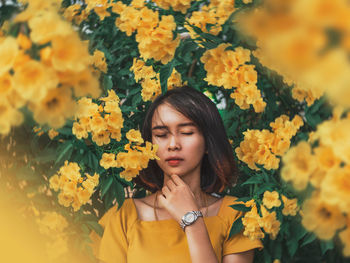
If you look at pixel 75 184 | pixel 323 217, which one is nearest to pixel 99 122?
pixel 75 184

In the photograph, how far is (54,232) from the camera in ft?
5.30

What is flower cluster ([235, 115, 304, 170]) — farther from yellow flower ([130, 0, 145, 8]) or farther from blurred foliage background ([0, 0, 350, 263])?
yellow flower ([130, 0, 145, 8])

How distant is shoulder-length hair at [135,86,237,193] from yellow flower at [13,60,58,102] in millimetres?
1085

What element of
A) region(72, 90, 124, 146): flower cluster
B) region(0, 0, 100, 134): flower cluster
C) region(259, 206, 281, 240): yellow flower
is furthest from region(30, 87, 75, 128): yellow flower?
region(259, 206, 281, 240): yellow flower

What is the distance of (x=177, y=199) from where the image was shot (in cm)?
152

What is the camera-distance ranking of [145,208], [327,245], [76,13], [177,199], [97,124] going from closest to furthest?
[327,245], [97,124], [177,199], [145,208], [76,13]

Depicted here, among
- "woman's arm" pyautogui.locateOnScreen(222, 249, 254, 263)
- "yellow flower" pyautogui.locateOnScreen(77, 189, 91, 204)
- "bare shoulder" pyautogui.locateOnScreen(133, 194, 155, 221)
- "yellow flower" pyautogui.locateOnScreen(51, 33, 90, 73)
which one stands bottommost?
"woman's arm" pyautogui.locateOnScreen(222, 249, 254, 263)

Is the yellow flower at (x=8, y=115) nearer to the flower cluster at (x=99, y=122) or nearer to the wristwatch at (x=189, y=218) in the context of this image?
the flower cluster at (x=99, y=122)

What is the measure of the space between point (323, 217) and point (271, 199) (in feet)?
2.93

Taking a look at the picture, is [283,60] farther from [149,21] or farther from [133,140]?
[149,21]

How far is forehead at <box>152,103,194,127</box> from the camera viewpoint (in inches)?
62.7

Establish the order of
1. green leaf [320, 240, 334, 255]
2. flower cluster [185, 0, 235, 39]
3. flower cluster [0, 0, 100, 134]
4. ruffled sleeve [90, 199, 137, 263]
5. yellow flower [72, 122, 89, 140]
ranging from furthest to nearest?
flower cluster [185, 0, 235, 39] < ruffled sleeve [90, 199, 137, 263] < yellow flower [72, 122, 89, 140] < green leaf [320, 240, 334, 255] < flower cluster [0, 0, 100, 134]

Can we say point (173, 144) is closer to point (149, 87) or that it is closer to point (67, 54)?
point (149, 87)

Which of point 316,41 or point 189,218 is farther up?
point 316,41
